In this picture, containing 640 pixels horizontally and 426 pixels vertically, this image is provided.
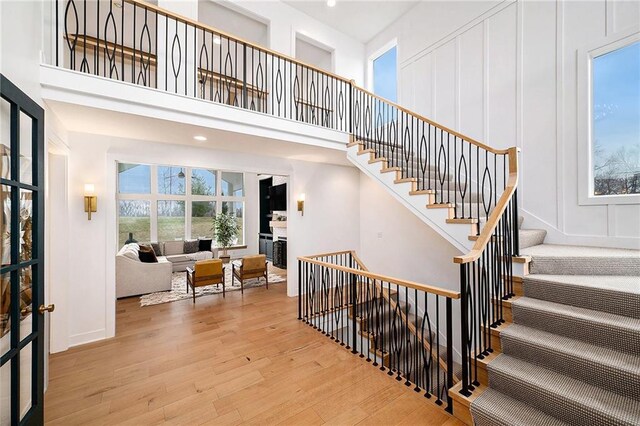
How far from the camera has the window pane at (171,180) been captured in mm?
8867

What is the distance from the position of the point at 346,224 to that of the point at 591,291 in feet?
14.7

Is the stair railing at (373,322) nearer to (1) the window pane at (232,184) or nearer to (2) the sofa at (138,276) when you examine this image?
(2) the sofa at (138,276)

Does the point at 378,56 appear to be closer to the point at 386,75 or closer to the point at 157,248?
the point at 386,75

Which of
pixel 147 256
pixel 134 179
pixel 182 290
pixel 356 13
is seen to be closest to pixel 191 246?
pixel 147 256

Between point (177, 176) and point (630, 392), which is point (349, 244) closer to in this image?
point (630, 392)

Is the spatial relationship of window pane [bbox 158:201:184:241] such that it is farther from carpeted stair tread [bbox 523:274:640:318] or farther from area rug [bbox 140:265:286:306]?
carpeted stair tread [bbox 523:274:640:318]

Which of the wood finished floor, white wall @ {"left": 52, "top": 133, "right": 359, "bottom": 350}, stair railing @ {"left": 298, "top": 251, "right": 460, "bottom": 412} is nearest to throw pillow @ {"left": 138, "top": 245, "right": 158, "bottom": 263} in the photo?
white wall @ {"left": 52, "top": 133, "right": 359, "bottom": 350}

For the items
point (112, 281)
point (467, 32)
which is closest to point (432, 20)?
point (467, 32)

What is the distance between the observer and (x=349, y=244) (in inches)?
252

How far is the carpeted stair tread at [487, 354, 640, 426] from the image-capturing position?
162 centimetres

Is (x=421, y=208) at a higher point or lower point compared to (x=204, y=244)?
higher

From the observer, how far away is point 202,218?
31.6 feet

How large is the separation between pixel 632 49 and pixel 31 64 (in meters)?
6.04

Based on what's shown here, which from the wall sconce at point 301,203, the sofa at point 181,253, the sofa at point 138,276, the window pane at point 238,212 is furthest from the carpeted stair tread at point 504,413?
the window pane at point 238,212
